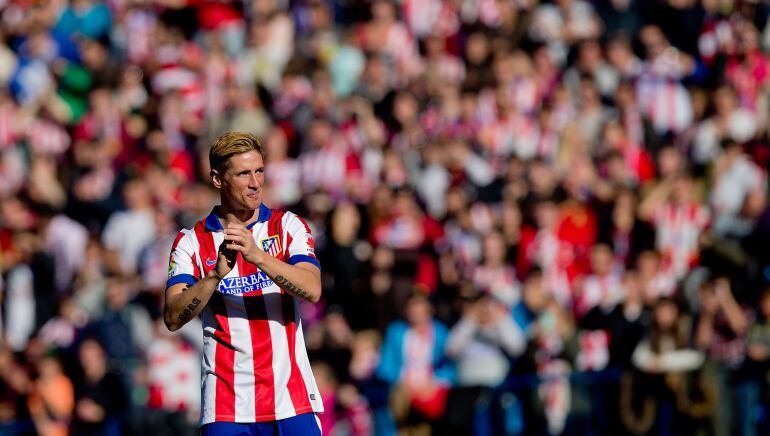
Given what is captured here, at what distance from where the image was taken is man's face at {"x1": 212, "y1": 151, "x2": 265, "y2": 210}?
736 centimetres

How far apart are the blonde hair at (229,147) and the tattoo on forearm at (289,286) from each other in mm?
679

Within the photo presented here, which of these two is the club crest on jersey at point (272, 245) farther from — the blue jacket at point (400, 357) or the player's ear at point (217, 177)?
the blue jacket at point (400, 357)

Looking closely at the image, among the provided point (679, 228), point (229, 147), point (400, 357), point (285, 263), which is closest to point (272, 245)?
point (285, 263)

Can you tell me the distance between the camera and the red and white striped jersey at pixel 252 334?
24.9 feet

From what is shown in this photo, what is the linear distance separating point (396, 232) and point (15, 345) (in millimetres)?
4124

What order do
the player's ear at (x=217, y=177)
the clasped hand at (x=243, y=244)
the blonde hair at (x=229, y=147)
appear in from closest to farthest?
the clasped hand at (x=243, y=244) < the blonde hair at (x=229, y=147) < the player's ear at (x=217, y=177)

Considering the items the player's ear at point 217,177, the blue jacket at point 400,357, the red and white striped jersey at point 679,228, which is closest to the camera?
the player's ear at point 217,177

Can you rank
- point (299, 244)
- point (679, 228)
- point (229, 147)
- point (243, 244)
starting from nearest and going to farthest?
point (243, 244) → point (229, 147) → point (299, 244) → point (679, 228)

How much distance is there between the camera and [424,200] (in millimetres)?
16625

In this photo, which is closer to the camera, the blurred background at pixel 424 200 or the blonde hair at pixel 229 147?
the blonde hair at pixel 229 147

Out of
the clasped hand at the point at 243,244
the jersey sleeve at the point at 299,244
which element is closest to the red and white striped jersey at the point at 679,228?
the jersey sleeve at the point at 299,244

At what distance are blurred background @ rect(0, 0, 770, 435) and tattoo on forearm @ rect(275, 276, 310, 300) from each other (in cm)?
645

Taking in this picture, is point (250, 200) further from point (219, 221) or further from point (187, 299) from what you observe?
point (187, 299)

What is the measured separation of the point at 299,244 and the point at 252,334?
514mm
